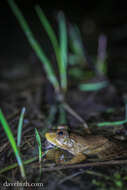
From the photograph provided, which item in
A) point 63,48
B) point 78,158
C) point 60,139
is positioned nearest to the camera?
point 78,158

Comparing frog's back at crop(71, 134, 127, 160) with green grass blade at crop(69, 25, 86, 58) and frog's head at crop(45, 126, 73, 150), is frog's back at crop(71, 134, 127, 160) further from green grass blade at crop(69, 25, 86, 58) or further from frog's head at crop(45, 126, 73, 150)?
green grass blade at crop(69, 25, 86, 58)

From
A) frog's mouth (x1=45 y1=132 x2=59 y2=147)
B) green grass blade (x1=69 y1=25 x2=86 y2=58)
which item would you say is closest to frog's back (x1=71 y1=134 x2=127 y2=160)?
frog's mouth (x1=45 y1=132 x2=59 y2=147)

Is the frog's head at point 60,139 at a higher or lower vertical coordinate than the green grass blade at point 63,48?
lower

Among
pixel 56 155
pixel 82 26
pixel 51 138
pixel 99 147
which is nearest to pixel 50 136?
pixel 51 138

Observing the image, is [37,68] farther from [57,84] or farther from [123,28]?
[123,28]

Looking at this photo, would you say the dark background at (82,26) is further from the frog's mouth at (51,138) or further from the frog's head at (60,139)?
the frog's mouth at (51,138)

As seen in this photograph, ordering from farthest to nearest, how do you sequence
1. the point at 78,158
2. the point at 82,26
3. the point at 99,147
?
the point at 82,26 < the point at 99,147 < the point at 78,158

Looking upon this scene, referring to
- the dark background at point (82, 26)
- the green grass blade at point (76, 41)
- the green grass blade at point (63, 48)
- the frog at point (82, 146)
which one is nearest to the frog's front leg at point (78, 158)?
the frog at point (82, 146)

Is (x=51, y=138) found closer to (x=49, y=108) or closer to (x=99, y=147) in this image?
(x=99, y=147)
